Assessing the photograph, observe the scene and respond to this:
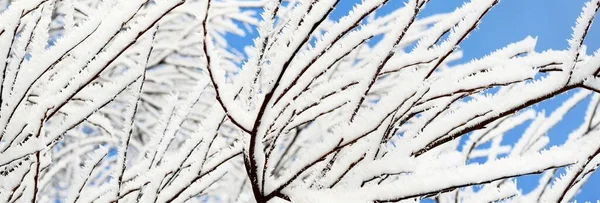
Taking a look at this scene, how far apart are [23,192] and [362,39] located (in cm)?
88

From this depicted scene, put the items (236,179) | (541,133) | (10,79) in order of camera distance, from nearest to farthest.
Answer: (10,79), (541,133), (236,179)

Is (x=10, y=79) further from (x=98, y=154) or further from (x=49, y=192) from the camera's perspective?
(x=49, y=192)

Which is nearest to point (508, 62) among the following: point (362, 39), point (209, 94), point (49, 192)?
point (362, 39)

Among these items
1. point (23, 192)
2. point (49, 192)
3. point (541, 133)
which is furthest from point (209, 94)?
point (23, 192)

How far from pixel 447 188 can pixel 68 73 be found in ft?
2.76

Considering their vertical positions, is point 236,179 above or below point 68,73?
above

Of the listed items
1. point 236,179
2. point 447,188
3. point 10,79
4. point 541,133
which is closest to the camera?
point 447,188

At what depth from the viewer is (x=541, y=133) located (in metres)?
2.21

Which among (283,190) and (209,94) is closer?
(283,190)

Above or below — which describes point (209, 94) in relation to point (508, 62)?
above

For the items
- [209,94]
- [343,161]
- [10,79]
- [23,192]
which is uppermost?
[209,94]

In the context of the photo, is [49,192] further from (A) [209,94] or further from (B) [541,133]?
(B) [541,133]

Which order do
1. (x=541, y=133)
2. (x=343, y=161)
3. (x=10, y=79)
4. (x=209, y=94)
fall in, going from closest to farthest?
1. (x=343, y=161)
2. (x=10, y=79)
3. (x=541, y=133)
4. (x=209, y=94)

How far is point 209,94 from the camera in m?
5.41
